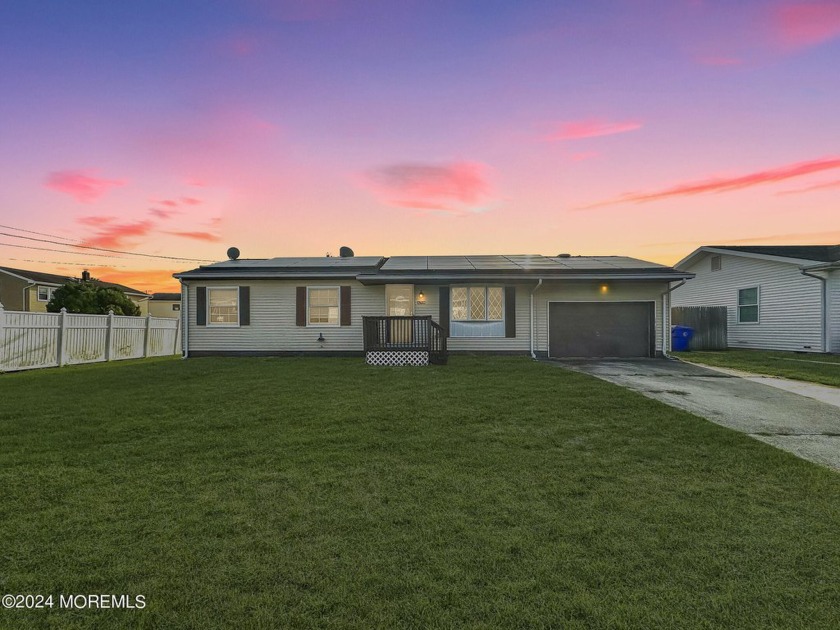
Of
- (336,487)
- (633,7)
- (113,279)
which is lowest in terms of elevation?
(336,487)

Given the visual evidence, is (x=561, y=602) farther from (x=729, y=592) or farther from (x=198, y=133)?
(x=198, y=133)

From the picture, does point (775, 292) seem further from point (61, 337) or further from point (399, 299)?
point (61, 337)

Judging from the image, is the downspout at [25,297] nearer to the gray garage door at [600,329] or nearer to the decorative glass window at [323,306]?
the decorative glass window at [323,306]

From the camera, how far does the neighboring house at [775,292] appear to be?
49.1ft

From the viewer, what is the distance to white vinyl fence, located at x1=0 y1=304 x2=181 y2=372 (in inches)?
453

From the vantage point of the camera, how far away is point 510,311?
1355 centimetres

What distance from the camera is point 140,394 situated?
24.1 feet

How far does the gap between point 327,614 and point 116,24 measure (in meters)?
14.1

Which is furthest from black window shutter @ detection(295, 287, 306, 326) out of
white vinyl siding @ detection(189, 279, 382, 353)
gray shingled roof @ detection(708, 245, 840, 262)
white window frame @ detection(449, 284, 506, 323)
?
gray shingled roof @ detection(708, 245, 840, 262)

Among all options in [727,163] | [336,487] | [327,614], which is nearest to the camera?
[327,614]

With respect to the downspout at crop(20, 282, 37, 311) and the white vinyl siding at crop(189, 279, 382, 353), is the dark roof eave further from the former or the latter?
the downspout at crop(20, 282, 37, 311)

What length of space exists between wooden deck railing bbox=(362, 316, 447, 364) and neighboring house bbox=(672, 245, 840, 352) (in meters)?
15.1

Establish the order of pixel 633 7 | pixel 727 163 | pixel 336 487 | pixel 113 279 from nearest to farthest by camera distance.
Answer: pixel 336 487, pixel 633 7, pixel 727 163, pixel 113 279

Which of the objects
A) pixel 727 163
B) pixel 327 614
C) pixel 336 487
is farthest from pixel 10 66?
pixel 727 163
